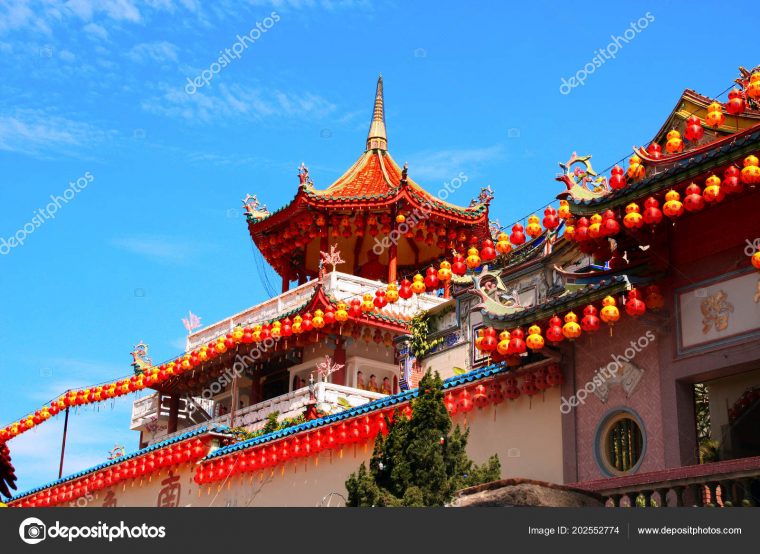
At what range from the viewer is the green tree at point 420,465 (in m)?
14.3

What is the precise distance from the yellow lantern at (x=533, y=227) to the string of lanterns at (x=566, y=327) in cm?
279

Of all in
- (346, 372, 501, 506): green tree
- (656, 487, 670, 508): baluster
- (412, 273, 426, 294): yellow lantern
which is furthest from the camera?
(412, 273, 426, 294): yellow lantern

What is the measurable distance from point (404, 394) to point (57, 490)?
13930 mm

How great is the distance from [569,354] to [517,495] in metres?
4.87

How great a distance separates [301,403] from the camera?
28.2 meters

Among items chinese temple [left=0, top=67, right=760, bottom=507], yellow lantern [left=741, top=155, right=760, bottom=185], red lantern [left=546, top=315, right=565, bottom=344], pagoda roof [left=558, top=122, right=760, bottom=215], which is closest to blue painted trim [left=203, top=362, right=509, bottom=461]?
chinese temple [left=0, top=67, right=760, bottom=507]

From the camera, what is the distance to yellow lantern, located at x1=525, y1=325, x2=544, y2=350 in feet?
57.4

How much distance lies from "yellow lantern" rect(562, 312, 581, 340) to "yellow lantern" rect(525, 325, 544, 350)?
493 mm

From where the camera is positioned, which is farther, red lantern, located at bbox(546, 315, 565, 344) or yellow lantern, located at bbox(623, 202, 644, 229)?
red lantern, located at bbox(546, 315, 565, 344)

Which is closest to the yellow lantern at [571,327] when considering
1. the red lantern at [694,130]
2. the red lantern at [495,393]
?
the red lantern at [495,393]

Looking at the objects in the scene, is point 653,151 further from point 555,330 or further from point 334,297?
point 334,297

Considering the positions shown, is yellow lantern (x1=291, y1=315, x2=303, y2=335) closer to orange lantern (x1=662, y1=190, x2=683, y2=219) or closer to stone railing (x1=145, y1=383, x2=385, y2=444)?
stone railing (x1=145, y1=383, x2=385, y2=444)

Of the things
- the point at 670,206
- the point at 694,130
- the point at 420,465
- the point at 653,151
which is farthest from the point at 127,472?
the point at 694,130

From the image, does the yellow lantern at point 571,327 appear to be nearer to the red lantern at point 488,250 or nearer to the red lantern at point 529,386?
the red lantern at point 529,386
